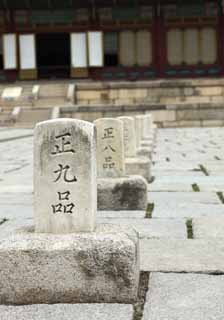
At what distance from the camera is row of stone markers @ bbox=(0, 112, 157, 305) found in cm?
253

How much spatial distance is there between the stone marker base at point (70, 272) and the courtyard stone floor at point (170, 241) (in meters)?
0.06

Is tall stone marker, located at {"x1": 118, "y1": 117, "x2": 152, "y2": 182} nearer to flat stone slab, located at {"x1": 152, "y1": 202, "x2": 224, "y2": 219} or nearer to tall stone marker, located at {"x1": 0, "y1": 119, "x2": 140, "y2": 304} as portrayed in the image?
flat stone slab, located at {"x1": 152, "y1": 202, "x2": 224, "y2": 219}

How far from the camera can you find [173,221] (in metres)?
4.14

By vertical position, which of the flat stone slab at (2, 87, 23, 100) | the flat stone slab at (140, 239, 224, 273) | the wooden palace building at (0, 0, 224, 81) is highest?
the flat stone slab at (140, 239, 224, 273)

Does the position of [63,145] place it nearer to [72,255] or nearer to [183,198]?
[72,255]

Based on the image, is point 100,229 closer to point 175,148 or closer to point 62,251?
point 62,251

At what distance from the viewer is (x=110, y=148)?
15.3ft

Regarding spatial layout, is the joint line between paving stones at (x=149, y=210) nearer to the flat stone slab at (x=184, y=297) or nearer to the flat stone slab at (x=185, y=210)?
the flat stone slab at (x=185, y=210)

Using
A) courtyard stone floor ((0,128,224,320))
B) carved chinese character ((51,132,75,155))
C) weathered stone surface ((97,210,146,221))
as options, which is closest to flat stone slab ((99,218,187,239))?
courtyard stone floor ((0,128,224,320))

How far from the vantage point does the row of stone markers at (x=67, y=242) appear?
2525 millimetres

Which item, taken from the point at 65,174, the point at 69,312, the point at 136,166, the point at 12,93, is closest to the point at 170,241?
the point at 65,174

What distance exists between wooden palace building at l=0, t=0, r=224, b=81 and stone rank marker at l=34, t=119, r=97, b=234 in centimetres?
2179

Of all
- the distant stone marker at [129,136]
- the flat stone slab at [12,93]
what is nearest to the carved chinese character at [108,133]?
the distant stone marker at [129,136]

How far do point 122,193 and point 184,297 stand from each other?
2070 millimetres
